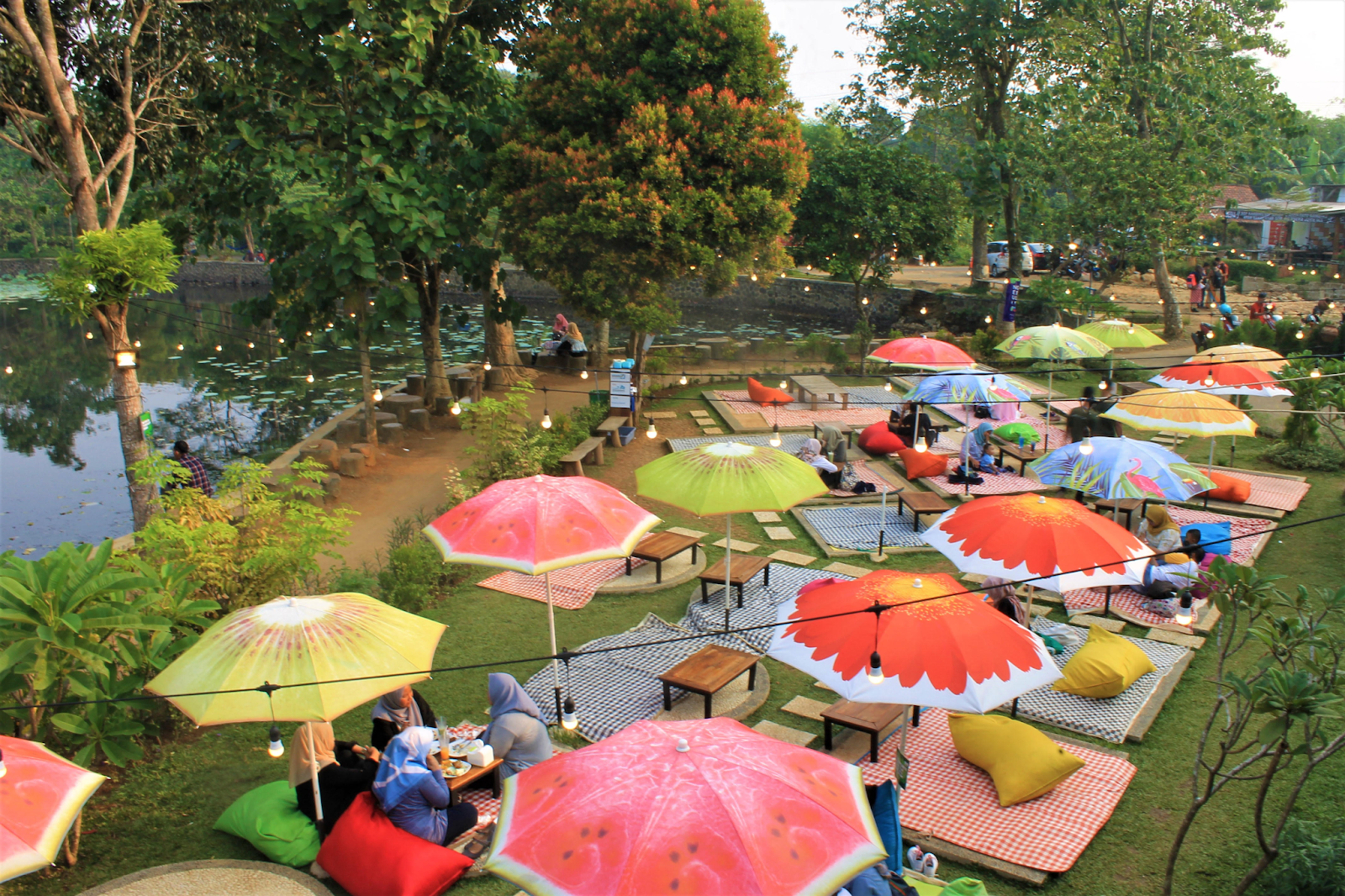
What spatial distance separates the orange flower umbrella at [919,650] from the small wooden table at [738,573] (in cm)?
321

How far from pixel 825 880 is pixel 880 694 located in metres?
2.01

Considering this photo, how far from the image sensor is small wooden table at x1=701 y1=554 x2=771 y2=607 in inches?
393

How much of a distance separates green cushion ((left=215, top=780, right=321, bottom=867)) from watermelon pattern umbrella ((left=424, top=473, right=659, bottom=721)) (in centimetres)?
220

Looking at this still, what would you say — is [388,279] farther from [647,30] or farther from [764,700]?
[764,700]

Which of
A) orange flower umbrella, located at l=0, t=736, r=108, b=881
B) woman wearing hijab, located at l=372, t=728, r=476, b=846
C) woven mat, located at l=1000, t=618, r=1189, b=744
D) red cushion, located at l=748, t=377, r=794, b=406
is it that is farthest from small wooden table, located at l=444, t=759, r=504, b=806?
red cushion, located at l=748, t=377, r=794, b=406

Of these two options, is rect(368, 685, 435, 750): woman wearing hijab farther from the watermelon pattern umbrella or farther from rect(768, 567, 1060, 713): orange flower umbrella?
rect(768, 567, 1060, 713): orange flower umbrella

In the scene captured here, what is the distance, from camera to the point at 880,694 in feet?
19.5

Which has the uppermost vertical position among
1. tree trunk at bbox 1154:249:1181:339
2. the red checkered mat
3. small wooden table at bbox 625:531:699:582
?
tree trunk at bbox 1154:249:1181:339

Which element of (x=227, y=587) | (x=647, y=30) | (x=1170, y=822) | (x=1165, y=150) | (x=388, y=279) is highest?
(x=647, y=30)

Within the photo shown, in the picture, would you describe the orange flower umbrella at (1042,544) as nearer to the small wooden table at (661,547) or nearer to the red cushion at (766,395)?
the small wooden table at (661,547)

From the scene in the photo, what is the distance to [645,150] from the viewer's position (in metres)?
16.2

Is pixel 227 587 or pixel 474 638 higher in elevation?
pixel 227 587

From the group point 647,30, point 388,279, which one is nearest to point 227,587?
point 388,279

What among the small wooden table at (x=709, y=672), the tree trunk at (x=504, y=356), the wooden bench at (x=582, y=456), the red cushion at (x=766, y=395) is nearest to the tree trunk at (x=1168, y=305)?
the red cushion at (x=766, y=395)
